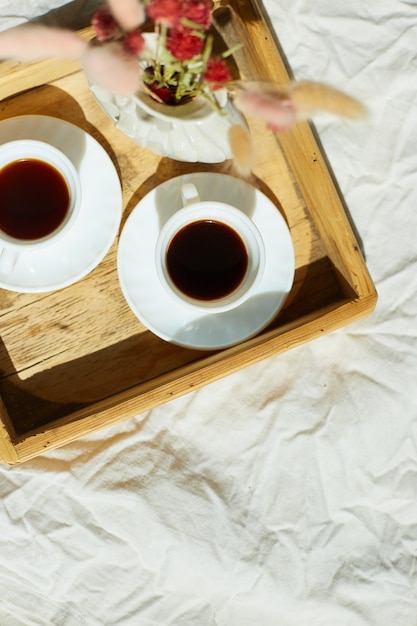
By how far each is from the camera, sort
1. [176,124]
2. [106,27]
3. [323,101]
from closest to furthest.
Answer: [323,101]
[106,27]
[176,124]

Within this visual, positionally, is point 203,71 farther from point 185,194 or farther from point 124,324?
point 124,324

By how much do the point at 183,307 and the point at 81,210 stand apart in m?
0.20

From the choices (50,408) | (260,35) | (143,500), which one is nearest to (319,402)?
(143,500)

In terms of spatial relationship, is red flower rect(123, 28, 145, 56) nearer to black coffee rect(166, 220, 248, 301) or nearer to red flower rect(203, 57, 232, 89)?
red flower rect(203, 57, 232, 89)

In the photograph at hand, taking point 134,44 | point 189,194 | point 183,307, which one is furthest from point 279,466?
point 134,44

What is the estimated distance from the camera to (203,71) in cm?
73

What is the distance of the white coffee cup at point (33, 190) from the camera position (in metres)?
0.87

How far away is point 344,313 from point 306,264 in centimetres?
12

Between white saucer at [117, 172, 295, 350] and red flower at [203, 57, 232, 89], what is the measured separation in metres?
0.24

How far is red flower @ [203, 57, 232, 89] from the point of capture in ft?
2.28

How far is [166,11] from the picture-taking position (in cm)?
64

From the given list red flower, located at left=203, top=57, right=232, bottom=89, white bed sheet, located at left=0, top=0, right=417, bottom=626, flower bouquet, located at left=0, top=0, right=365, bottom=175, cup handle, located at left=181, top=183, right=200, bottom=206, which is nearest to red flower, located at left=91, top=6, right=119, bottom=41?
flower bouquet, located at left=0, top=0, right=365, bottom=175

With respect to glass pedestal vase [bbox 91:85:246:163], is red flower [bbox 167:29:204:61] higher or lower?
higher

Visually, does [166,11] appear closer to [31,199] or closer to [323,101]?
[323,101]
